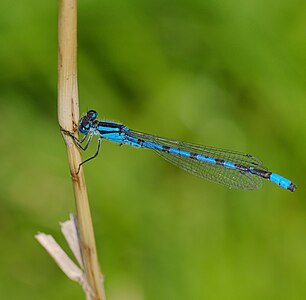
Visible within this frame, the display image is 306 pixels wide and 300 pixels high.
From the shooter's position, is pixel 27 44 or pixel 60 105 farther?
pixel 27 44

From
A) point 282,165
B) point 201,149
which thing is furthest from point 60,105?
point 282,165

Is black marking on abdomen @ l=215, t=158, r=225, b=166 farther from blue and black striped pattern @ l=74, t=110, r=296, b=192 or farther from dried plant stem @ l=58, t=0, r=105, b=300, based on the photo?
dried plant stem @ l=58, t=0, r=105, b=300

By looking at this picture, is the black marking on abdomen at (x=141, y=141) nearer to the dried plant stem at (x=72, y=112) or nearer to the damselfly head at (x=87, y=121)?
the damselfly head at (x=87, y=121)

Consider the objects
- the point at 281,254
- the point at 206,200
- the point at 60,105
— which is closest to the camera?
the point at 60,105

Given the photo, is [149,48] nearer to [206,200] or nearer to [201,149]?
[201,149]

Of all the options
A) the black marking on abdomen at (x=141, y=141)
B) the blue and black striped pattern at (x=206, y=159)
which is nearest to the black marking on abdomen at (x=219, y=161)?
the blue and black striped pattern at (x=206, y=159)

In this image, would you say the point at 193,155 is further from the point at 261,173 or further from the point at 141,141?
the point at 261,173

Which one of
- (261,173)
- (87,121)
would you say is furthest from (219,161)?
(87,121)
